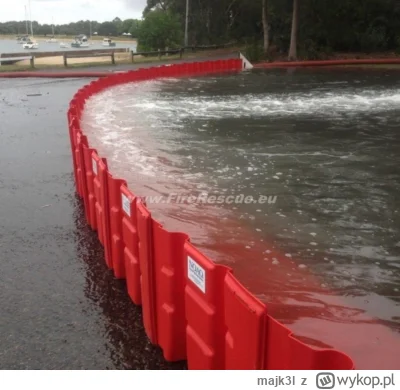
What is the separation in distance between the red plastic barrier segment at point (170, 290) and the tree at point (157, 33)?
1889 inches

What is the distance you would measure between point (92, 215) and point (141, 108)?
1158 centimetres

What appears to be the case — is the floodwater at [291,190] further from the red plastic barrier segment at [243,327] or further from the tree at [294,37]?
the tree at [294,37]

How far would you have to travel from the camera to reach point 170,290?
4.53 metres

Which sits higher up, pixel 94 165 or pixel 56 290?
pixel 94 165

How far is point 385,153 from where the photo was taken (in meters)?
12.5

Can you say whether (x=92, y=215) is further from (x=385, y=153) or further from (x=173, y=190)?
(x=385, y=153)

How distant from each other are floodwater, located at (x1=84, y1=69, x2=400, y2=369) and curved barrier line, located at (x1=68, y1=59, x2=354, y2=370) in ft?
4.66

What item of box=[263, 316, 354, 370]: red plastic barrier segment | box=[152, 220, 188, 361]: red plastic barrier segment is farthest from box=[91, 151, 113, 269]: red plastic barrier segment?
box=[263, 316, 354, 370]: red plastic barrier segment

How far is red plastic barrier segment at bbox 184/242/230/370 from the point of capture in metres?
3.81

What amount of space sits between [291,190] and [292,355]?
6.85 meters

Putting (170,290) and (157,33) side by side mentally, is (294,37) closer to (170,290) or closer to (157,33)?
(157,33)

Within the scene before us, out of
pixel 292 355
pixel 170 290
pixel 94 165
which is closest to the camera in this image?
pixel 292 355
